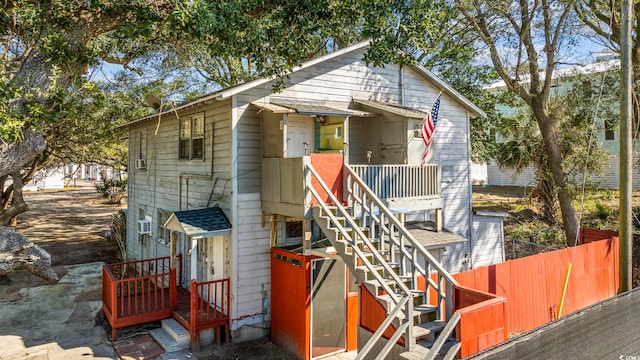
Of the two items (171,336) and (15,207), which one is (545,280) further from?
(15,207)

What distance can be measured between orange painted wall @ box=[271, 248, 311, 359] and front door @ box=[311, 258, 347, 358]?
22cm

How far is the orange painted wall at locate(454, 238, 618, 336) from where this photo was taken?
8.62 metres

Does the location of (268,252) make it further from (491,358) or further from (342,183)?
(491,358)

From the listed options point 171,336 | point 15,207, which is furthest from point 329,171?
point 15,207

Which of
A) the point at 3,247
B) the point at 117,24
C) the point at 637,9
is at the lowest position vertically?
the point at 3,247

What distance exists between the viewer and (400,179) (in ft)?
32.6

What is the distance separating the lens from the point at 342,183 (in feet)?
30.5

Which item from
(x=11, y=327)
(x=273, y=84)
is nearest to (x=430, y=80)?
(x=273, y=84)

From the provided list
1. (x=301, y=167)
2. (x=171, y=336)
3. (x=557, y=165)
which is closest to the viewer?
(x=301, y=167)

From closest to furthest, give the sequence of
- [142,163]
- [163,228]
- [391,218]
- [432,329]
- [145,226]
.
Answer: [432,329] < [391,218] < [163,228] < [145,226] < [142,163]

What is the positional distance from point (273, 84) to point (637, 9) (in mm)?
15252

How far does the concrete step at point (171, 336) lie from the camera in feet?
31.2

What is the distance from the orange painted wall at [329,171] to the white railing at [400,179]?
34cm

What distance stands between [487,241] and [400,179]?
6.54 meters
